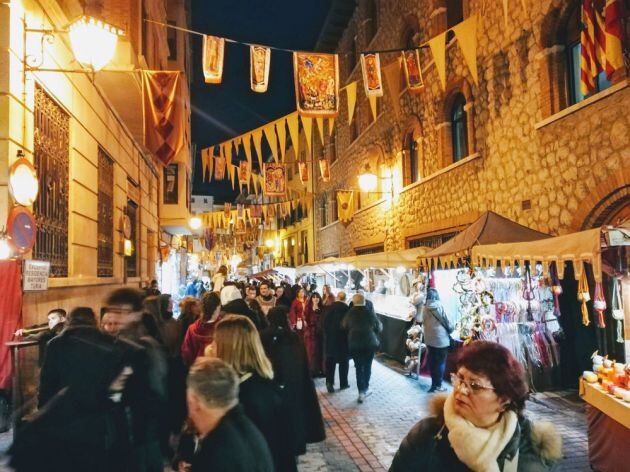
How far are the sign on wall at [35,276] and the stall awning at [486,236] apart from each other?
6.24m

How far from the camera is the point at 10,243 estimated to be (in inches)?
229

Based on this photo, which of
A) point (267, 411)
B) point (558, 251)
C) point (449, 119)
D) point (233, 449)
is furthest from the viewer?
point (449, 119)

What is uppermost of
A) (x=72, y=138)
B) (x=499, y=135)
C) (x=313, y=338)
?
(x=499, y=135)

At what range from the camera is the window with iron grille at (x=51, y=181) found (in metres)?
7.30

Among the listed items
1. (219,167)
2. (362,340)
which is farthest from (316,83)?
(219,167)

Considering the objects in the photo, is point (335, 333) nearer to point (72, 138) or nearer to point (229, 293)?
point (229, 293)

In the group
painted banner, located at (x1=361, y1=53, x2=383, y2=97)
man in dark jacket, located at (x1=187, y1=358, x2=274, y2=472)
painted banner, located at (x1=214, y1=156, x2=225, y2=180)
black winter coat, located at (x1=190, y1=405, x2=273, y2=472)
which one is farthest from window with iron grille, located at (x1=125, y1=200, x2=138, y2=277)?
black winter coat, located at (x1=190, y1=405, x2=273, y2=472)

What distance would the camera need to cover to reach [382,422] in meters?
7.63

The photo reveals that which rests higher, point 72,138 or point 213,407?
point 72,138

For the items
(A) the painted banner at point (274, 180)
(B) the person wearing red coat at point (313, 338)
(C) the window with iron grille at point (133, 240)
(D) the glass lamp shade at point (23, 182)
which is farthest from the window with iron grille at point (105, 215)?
(A) the painted banner at point (274, 180)

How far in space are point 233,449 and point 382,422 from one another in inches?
224

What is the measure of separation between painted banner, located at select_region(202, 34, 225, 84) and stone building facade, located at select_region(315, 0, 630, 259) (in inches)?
231

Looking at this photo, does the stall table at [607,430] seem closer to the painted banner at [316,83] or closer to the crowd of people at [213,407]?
the crowd of people at [213,407]

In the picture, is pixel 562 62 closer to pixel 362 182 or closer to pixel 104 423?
pixel 362 182
